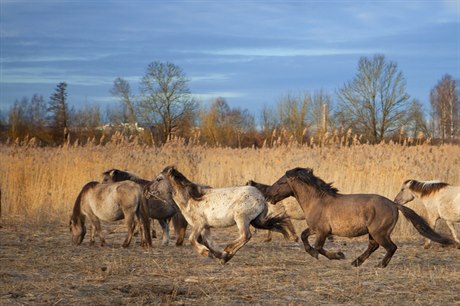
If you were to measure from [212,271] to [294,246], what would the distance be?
3.17 metres

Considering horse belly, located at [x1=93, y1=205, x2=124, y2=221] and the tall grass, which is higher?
the tall grass

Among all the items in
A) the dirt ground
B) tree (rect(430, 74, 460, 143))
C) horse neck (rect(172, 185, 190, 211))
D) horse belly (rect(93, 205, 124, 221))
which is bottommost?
the dirt ground

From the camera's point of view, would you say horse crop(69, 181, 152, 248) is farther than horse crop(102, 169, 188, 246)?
No

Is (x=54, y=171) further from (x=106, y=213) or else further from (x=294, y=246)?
(x=294, y=246)

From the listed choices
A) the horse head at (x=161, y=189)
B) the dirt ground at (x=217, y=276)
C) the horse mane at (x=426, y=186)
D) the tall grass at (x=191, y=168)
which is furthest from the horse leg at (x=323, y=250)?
the tall grass at (x=191, y=168)

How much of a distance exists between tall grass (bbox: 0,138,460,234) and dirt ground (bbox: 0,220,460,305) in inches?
148

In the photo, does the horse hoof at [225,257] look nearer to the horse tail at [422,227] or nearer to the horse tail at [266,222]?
the horse tail at [266,222]

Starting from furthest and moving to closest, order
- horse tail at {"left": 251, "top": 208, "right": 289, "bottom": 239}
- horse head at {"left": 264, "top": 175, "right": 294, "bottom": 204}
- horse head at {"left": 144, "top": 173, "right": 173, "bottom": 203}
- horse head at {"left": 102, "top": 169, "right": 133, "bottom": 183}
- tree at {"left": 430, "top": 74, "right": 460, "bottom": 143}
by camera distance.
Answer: tree at {"left": 430, "top": 74, "right": 460, "bottom": 143}
horse head at {"left": 102, "top": 169, "right": 133, "bottom": 183}
horse head at {"left": 144, "top": 173, "right": 173, "bottom": 203}
horse head at {"left": 264, "top": 175, "right": 294, "bottom": 204}
horse tail at {"left": 251, "top": 208, "right": 289, "bottom": 239}

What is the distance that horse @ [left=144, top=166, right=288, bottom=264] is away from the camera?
9.52 meters

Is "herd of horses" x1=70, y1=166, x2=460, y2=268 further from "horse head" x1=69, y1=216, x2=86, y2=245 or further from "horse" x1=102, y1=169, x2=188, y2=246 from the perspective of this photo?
"horse head" x1=69, y1=216, x2=86, y2=245

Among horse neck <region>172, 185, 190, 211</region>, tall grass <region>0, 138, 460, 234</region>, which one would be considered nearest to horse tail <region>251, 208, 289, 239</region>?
horse neck <region>172, 185, 190, 211</region>

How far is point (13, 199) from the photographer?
1605 centimetres

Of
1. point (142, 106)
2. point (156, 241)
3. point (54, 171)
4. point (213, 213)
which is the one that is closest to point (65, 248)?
point (156, 241)

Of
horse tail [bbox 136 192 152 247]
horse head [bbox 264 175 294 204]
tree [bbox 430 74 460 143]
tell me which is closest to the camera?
horse head [bbox 264 175 294 204]
